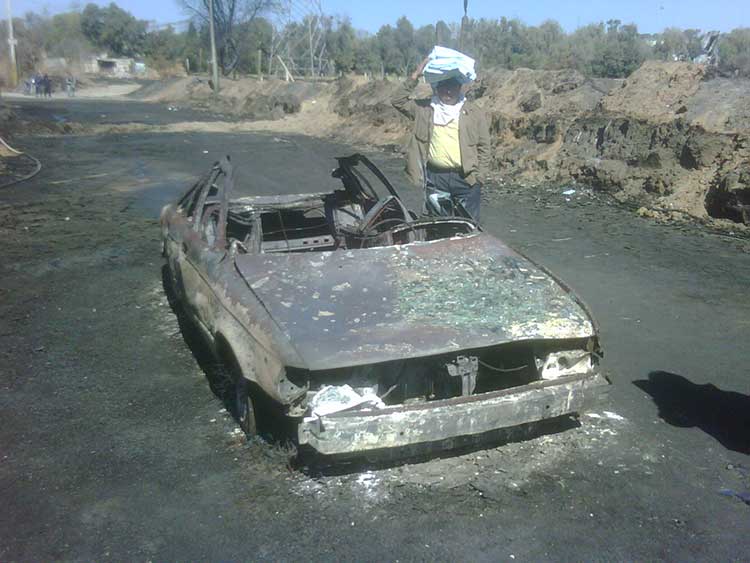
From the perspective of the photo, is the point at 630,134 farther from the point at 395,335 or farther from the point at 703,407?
Result: the point at 395,335

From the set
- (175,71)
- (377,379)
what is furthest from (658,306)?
(175,71)

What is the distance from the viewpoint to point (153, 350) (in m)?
5.53

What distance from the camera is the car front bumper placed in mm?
3377

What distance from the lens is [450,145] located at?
6449 millimetres

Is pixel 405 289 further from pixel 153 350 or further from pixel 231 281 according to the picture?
pixel 153 350

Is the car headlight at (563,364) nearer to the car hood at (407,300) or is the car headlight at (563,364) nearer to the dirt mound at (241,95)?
the car hood at (407,300)

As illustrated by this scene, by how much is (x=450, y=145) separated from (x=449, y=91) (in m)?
0.48

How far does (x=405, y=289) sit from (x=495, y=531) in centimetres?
150

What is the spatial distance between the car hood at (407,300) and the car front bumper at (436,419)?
261 millimetres

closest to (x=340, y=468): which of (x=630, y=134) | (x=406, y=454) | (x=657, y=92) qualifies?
(x=406, y=454)

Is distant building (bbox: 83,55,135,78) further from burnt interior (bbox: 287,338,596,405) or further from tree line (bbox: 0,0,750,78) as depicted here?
burnt interior (bbox: 287,338,596,405)

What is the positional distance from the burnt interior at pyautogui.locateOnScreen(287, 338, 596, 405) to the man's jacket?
272 centimetres

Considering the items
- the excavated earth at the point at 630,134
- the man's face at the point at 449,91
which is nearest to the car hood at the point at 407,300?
the man's face at the point at 449,91

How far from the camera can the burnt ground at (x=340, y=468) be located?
3.20 meters
